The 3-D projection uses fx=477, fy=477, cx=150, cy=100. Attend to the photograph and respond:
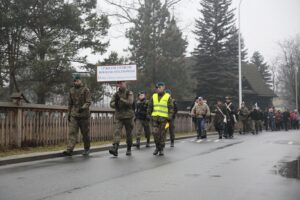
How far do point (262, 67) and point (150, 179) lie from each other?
86500 mm

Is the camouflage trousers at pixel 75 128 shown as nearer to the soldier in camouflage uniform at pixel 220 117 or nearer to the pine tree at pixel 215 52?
the soldier in camouflage uniform at pixel 220 117

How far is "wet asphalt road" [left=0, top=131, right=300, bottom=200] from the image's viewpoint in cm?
642

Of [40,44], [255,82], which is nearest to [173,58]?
[40,44]

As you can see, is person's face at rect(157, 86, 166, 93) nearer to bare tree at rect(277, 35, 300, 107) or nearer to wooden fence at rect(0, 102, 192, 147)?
wooden fence at rect(0, 102, 192, 147)

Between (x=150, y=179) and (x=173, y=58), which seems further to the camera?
(x=173, y=58)

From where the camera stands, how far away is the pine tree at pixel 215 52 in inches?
1927

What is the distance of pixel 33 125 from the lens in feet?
44.3

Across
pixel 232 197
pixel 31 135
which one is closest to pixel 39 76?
pixel 31 135

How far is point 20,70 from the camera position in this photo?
29.4 metres

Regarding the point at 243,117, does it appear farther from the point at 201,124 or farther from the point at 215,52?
the point at 215,52

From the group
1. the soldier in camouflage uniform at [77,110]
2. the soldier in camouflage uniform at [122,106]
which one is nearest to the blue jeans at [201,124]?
the soldier in camouflage uniform at [122,106]

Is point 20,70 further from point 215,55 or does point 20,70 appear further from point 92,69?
point 215,55

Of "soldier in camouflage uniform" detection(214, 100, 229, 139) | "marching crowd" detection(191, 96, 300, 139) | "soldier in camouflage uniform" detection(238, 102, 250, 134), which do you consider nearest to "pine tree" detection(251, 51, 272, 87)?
"marching crowd" detection(191, 96, 300, 139)

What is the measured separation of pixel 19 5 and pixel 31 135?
17.3 meters
